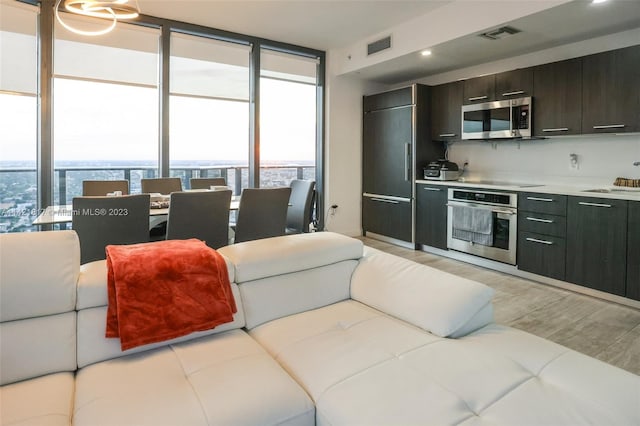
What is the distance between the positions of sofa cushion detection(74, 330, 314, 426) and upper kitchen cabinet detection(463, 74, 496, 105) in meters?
4.12

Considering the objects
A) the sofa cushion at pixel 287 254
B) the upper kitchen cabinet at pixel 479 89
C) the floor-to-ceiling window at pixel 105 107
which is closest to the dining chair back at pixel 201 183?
the floor-to-ceiling window at pixel 105 107

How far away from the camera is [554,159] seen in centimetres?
440

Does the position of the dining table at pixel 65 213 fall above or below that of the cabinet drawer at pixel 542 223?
above

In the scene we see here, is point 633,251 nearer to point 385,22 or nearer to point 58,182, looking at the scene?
point 385,22

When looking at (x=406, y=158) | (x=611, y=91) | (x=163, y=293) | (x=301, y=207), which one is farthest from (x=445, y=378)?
(x=406, y=158)

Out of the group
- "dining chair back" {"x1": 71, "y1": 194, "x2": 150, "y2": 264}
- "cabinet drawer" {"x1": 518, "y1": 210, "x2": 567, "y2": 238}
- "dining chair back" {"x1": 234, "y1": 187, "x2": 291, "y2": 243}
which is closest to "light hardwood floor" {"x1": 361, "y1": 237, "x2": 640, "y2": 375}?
"cabinet drawer" {"x1": 518, "y1": 210, "x2": 567, "y2": 238}

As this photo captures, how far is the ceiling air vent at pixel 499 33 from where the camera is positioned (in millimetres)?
3771

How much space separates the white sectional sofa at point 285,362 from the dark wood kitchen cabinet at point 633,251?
88.9 inches

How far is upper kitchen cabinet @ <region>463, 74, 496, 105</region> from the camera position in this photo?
4566 millimetres

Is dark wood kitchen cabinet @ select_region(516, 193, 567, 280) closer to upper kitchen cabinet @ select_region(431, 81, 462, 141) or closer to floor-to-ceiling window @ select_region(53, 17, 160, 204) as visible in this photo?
upper kitchen cabinet @ select_region(431, 81, 462, 141)

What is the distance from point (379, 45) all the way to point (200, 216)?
3.22m

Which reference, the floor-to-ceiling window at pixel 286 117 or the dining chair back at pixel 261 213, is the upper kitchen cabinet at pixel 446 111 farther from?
the dining chair back at pixel 261 213

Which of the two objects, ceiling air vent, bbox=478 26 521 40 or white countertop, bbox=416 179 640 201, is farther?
ceiling air vent, bbox=478 26 521 40

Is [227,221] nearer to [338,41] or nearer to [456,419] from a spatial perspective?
[456,419]
